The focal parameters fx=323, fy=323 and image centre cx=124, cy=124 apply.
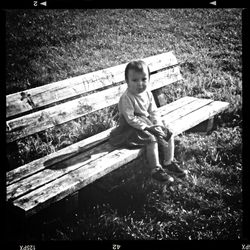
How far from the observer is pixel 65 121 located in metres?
3.03

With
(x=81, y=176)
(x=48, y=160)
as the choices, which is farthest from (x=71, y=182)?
(x=48, y=160)

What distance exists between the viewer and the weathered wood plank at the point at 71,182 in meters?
2.17

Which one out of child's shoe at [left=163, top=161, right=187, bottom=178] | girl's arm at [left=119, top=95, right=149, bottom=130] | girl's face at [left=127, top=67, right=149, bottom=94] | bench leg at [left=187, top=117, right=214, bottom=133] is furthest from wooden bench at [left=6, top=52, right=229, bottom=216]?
girl's face at [left=127, top=67, right=149, bottom=94]

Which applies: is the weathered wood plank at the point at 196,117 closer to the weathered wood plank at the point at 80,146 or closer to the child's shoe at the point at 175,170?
the weathered wood plank at the point at 80,146

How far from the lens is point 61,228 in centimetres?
251

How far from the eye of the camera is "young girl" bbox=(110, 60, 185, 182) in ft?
9.18

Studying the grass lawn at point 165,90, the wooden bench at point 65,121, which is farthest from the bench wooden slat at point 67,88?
the grass lawn at point 165,90

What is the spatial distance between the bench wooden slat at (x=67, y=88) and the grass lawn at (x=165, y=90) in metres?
0.24

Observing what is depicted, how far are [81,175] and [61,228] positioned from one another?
1.49 feet

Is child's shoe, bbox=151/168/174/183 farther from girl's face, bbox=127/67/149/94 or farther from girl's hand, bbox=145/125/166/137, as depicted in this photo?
girl's face, bbox=127/67/149/94

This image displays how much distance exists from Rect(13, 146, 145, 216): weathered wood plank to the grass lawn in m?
0.34

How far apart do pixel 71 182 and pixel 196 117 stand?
162 centimetres

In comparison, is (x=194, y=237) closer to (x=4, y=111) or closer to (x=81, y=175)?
(x=81, y=175)

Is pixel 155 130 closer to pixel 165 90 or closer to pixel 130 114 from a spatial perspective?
pixel 130 114
